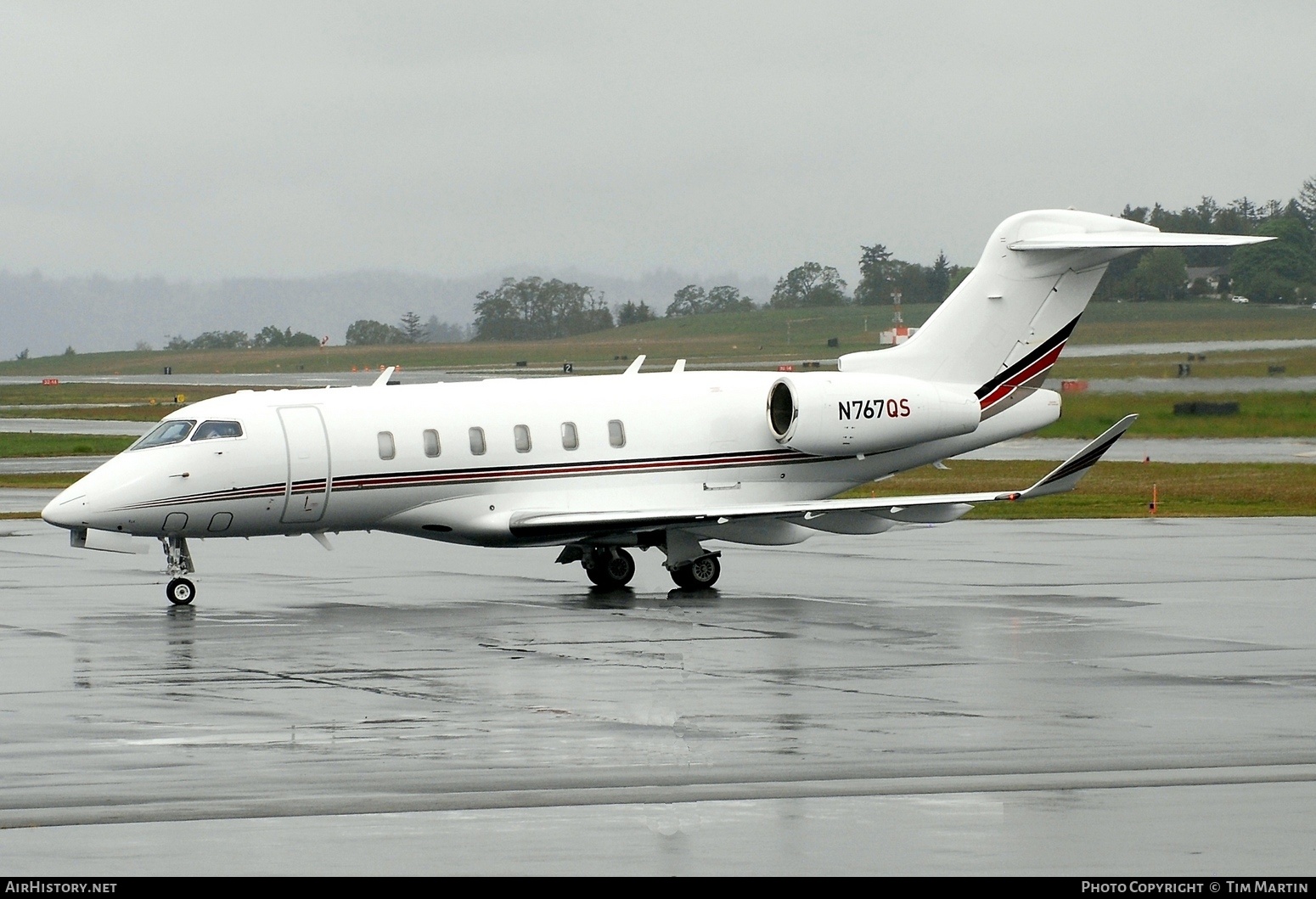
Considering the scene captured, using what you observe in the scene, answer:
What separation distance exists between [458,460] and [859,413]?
5.73 meters

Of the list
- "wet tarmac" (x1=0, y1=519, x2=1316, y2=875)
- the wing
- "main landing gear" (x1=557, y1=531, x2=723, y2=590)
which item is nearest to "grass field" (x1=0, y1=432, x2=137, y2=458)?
"wet tarmac" (x1=0, y1=519, x2=1316, y2=875)

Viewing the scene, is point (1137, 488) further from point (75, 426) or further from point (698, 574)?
point (75, 426)

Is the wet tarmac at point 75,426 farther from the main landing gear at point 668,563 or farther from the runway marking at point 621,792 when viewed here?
the runway marking at point 621,792

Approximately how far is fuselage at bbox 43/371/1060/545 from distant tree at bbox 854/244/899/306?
113m

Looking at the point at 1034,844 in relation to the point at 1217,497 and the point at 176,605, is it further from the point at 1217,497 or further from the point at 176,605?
the point at 1217,497

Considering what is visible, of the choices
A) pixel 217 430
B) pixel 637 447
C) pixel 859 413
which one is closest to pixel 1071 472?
pixel 859 413

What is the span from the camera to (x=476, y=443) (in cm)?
2473

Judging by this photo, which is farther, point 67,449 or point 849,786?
point 67,449

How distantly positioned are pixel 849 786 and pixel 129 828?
438 cm

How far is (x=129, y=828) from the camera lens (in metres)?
10.5

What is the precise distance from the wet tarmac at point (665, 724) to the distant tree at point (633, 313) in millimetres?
155395

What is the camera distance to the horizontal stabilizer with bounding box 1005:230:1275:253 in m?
25.7

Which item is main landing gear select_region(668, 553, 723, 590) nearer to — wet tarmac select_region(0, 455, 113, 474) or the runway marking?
the runway marking

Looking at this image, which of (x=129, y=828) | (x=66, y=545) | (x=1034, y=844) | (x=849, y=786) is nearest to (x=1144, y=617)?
(x=849, y=786)
